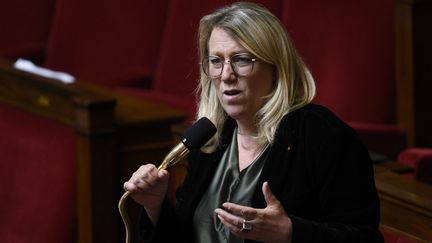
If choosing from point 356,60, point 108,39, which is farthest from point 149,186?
point 108,39

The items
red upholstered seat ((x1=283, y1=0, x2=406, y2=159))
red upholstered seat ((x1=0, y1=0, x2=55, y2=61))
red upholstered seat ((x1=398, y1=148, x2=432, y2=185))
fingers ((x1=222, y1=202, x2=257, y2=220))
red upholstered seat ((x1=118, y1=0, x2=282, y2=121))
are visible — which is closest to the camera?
fingers ((x1=222, y1=202, x2=257, y2=220))

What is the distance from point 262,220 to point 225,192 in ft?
0.21

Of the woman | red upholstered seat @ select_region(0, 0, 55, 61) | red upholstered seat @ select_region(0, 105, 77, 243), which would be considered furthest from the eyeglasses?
red upholstered seat @ select_region(0, 0, 55, 61)

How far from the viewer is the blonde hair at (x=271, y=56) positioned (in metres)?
0.35

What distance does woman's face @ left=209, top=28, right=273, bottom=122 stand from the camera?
35 centimetres

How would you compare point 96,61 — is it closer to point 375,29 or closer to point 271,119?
point 375,29

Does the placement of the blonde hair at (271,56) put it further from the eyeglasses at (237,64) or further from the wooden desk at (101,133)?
the wooden desk at (101,133)

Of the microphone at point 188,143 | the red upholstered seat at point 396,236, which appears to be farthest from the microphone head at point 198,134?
the red upholstered seat at point 396,236

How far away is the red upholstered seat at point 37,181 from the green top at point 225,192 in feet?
0.68

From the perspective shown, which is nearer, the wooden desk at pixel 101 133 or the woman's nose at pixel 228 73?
the woman's nose at pixel 228 73

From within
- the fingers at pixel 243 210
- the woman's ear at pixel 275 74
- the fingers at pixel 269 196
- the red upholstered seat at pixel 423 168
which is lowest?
the red upholstered seat at pixel 423 168

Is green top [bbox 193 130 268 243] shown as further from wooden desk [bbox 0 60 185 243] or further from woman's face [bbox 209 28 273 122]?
wooden desk [bbox 0 60 185 243]

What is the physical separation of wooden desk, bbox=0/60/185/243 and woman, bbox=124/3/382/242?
174 millimetres

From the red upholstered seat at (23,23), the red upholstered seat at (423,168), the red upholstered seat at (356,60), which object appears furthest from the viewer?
the red upholstered seat at (23,23)
